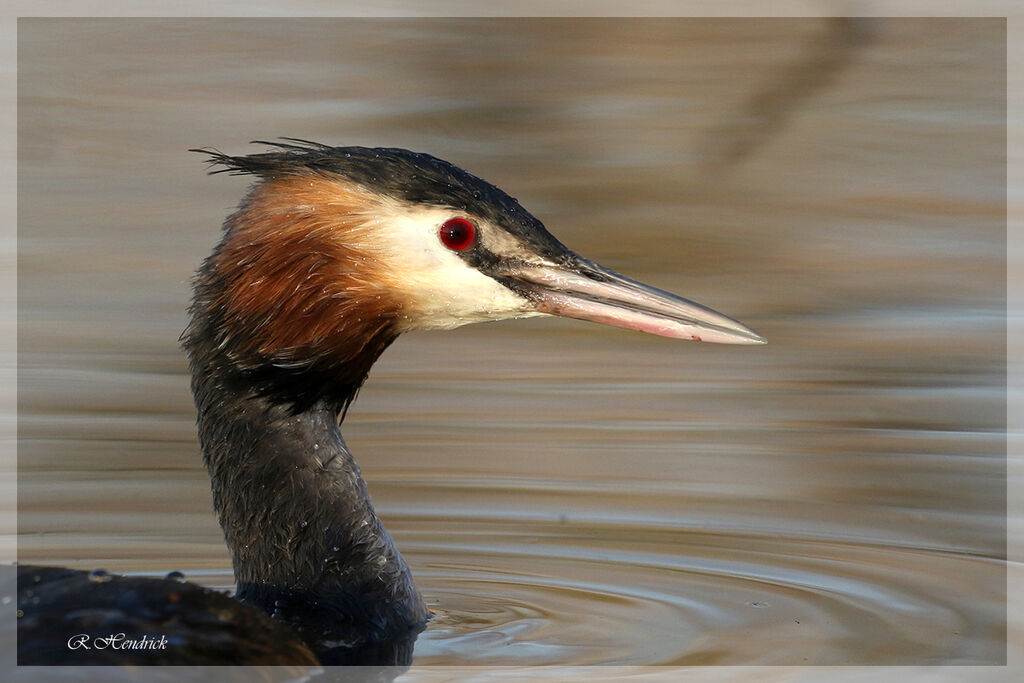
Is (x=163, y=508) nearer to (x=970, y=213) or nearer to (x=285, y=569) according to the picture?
(x=285, y=569)

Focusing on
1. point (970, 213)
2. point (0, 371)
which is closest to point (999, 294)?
point (970, 213)

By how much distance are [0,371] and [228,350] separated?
10.2ft

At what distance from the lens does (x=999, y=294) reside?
30.0 feet

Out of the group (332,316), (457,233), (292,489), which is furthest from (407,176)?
(292,489)

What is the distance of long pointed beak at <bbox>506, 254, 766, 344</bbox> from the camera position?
5.39m

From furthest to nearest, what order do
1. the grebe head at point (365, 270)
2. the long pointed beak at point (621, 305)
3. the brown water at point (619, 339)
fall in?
the brown water at point (619, 339)
the long pointed beak at point (621, 305)
the grebe head at point (365, 270)
